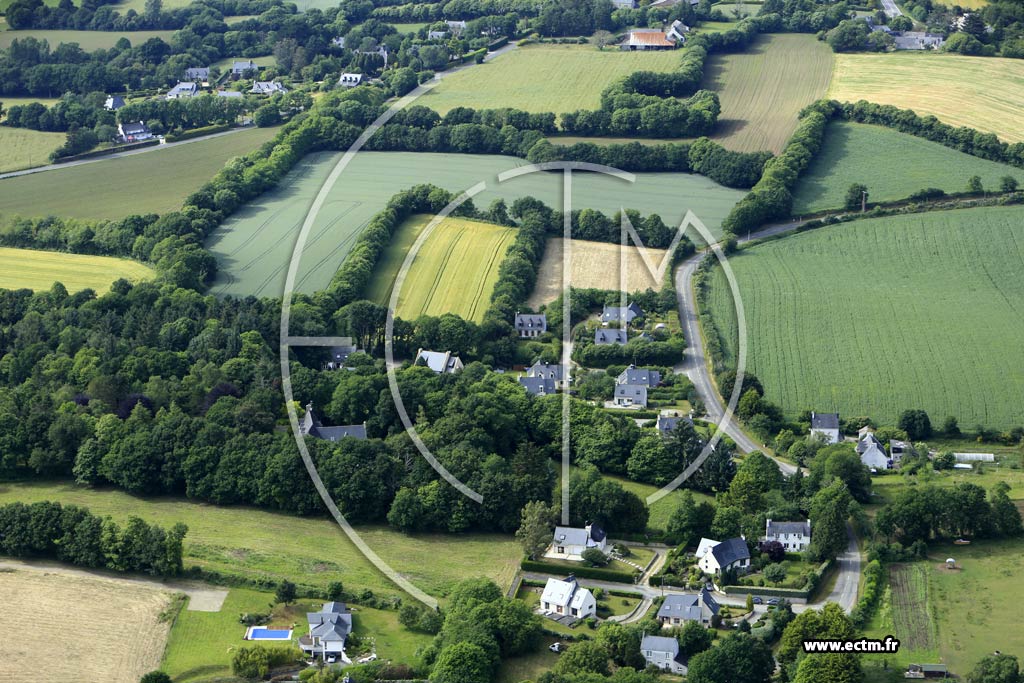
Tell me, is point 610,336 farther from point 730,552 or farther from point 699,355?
point 730,552

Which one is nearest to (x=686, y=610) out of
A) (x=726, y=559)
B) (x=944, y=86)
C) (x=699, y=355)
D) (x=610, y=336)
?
(x=726, y=559)

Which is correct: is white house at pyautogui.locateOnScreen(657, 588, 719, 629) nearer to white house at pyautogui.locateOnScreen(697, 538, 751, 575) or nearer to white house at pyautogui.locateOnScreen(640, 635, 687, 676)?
white house at pyautogui.locateOnScreen(640, 635, 687, 676)

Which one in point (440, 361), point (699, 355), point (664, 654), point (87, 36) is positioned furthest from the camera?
point (87, 36)

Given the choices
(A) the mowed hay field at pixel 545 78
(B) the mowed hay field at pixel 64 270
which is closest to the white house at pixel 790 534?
(B) the mowed hay field at pixel 64 270

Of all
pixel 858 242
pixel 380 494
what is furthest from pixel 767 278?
pixel 380 494

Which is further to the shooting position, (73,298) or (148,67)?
(148,67)

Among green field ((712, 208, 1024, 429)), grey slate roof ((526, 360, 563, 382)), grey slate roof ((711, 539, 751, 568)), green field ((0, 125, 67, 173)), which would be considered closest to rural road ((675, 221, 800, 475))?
green field ((712, 208, 1024, 429))

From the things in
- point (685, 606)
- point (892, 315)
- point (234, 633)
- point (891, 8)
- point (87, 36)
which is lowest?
point (234, 633)

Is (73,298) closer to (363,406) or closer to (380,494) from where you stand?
(363,406)

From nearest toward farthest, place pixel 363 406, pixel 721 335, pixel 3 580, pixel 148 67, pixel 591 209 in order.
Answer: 1. pixel 3 580
2. pixel 363 406
3. pixel 721 335
4. pixel 591 209
5. pixel 148 67
